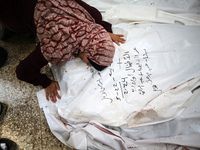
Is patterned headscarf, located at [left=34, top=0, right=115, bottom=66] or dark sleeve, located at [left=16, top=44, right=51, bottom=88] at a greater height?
patterned headscarf, located at [left=34, top=0, right=115, bottom=66]

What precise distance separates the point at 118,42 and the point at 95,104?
1.12ft

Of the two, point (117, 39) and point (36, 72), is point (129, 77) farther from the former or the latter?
point (36, 72)

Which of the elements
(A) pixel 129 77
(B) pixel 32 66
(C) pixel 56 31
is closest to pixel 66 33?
(C) pixel 56 31

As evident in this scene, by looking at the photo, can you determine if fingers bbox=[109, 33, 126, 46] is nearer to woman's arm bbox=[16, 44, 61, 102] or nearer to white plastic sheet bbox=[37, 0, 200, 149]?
white plastic sheet bbox=[37, 0, 200, 149]

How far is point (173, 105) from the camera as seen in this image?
650 millimetres

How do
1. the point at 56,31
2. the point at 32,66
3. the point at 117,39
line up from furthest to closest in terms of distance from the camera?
the point at 117,39 < the point at 32,66 < the point at 56,31

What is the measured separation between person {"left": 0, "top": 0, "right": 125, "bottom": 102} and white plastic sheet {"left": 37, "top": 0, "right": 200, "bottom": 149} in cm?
11

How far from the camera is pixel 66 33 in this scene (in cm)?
50

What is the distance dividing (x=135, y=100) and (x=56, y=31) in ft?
1.49

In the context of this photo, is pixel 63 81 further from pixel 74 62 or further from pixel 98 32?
pixel 98 32

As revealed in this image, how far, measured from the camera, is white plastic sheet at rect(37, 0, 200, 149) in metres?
0.63

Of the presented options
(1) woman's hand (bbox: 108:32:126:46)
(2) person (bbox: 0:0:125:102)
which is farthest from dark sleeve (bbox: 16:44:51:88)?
(1) woman's hand (bbox: 108:32:126:46)

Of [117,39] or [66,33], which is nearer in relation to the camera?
[66,33]

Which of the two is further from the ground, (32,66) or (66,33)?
(66,33)
